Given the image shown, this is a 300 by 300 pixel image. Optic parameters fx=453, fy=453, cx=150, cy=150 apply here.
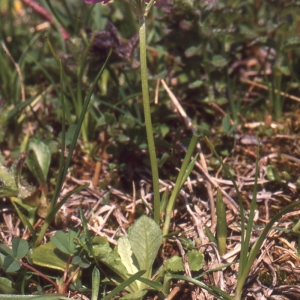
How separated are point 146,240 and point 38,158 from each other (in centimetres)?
86

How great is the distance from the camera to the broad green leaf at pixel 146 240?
1.80 metres

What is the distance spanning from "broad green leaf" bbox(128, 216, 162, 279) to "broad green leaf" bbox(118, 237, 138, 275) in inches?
2.4

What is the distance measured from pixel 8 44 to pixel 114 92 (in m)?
0.89

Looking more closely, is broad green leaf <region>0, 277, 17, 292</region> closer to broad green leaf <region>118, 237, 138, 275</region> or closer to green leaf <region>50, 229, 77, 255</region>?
green leaf <region>50, 229, 77, 255</region>

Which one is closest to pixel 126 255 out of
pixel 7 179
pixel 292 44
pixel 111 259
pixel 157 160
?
pixel 111 259

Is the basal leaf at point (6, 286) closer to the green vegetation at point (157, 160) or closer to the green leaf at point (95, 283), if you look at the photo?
the green vegetation at point (157, 160)

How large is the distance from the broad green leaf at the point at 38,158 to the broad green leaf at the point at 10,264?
1.71ft

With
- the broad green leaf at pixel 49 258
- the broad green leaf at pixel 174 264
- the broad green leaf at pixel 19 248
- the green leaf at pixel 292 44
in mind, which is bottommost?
the broad green leaf at pixel 174 264

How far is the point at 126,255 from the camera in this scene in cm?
187

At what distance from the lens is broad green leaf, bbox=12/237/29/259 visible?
1865 millimetres

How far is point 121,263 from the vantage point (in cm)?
186

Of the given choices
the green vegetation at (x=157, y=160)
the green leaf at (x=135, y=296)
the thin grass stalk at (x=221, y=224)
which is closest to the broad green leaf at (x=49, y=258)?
the green vegetation at (x=157, y=160)

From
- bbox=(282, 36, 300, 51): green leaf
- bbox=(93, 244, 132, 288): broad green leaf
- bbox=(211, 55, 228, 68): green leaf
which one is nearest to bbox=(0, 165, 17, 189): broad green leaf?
bbox=(93, 244, 132, 288): broad green leaf

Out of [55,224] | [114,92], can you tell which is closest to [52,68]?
[114,92]
